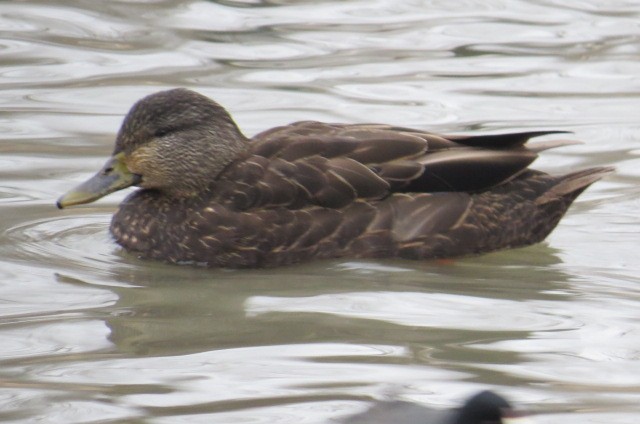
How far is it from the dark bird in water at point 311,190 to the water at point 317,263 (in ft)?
0.46

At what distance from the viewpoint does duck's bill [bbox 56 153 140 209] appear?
798cm

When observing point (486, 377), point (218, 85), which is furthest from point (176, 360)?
point (218, 85)

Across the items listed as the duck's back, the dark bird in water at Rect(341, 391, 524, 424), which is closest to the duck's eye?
the duck's back

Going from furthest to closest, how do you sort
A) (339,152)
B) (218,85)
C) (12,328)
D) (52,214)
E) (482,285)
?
(218,85)
(52,214)
(339,152)
(482,285)
(12,328)

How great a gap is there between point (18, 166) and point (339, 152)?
240 cm

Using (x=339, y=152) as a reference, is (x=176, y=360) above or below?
below

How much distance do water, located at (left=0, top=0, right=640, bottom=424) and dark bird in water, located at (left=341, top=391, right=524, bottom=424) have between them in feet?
2.24

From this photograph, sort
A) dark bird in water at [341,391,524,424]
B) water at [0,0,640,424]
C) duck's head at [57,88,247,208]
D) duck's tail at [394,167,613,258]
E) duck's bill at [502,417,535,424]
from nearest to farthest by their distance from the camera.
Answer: dark bird in water at [341,391,524,424] → duck's bill at [502,417,535,424] → water at [0,0,640,424] → duck's tail at [394,167,613,258] → duck's head at [57,88,247,208]

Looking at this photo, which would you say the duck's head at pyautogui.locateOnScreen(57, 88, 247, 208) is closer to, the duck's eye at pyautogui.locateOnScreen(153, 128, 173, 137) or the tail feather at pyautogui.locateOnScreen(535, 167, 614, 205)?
the duck's eye at pyautogui.locateOnScreen(153, 128, 173, 137)

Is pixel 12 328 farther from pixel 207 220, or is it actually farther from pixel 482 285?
pixel 482 285

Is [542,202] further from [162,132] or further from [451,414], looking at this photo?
[451,414]

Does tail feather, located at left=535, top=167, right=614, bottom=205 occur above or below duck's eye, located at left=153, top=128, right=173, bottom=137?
below

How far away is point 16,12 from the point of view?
1311 centimetres

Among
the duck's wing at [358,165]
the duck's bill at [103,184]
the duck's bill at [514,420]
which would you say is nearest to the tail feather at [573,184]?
the duck's wing at [358,165]
